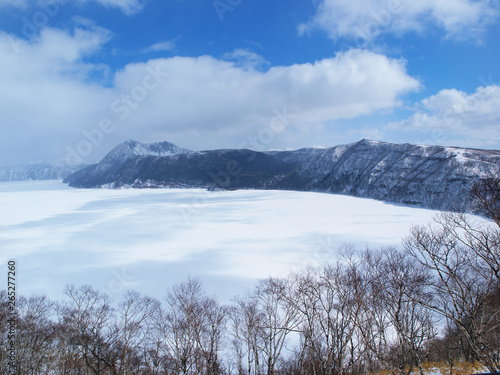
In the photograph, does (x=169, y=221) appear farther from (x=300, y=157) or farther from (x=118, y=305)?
(x=300, y=157)

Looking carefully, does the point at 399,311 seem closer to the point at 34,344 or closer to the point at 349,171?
the point at 34,344

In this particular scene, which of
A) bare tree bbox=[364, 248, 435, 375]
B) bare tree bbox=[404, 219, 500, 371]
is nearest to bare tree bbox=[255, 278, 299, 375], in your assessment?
bare tree bbox=[364, 248, 435, 375]

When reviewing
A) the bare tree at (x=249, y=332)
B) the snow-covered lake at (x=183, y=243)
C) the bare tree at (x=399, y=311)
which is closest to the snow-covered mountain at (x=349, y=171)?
the snow-covered lake at (x=183, y=243)

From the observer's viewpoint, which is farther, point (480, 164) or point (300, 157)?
point (300, 157)

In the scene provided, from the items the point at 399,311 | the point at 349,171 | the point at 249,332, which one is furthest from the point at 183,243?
the point at 349,171

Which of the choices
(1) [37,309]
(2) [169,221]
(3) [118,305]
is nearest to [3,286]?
(3) [118,305]

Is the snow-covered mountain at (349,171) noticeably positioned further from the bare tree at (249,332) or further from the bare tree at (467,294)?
the bare tree at (249,332)
